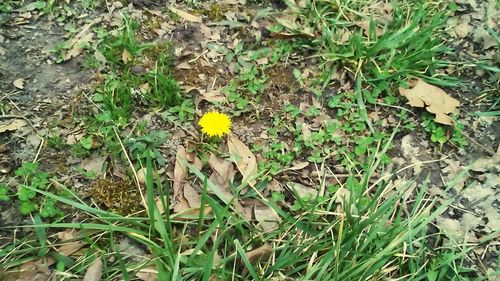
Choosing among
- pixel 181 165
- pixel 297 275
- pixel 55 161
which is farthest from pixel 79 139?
pixel 297 275

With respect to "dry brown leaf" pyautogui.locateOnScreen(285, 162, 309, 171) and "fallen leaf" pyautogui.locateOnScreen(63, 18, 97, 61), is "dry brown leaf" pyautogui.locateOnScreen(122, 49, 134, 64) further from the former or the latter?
"dry brown leaf" pyautogui.locateOnScreen(285, 162, 309, 171)

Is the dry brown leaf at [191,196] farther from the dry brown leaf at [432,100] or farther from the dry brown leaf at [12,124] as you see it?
the dry brown leaf at [432,100]

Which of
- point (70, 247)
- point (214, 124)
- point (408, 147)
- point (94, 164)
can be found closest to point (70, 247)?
point (70, 247)

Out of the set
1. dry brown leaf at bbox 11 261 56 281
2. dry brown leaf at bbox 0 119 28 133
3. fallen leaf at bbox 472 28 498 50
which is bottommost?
dry brown leaf at bbox 11 261 56 281

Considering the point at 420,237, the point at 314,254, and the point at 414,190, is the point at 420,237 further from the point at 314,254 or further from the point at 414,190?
the point at 314,254

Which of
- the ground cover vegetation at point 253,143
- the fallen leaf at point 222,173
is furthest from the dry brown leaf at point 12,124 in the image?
the fallen leaf at point 222,173

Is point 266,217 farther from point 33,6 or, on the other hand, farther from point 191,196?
point 33,6

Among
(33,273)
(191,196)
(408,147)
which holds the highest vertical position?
(408,147)

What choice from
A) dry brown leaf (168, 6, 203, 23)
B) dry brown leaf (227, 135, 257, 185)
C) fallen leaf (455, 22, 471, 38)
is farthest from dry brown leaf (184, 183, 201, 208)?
fallen leaf (455, 22, 471, 38)
